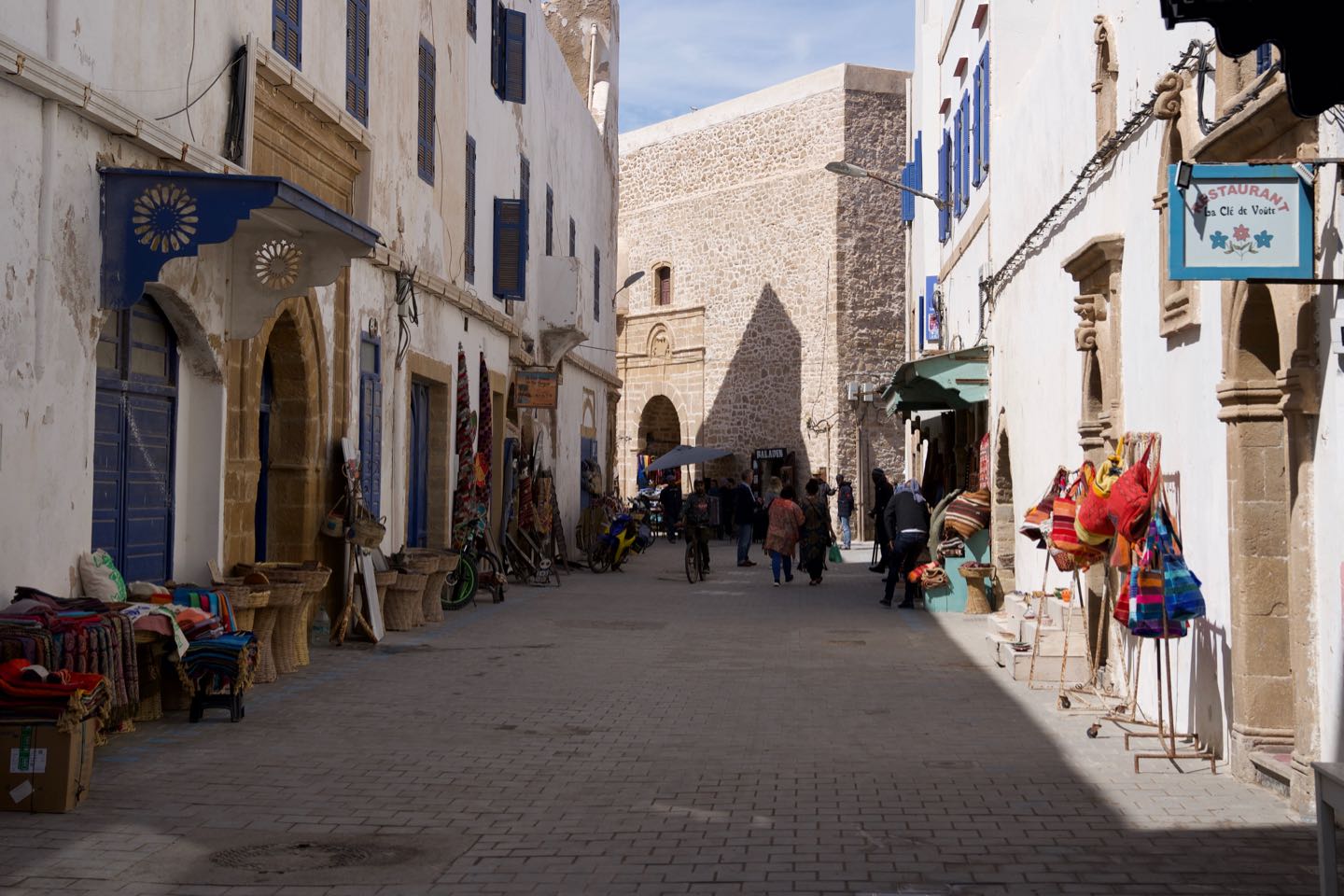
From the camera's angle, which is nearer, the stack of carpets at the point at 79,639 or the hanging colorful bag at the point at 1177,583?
the stack of carpets at the point at 79,639

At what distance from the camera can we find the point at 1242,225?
5.58 m

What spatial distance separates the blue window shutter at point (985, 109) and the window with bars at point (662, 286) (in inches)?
978

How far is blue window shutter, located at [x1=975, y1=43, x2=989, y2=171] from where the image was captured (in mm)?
15742

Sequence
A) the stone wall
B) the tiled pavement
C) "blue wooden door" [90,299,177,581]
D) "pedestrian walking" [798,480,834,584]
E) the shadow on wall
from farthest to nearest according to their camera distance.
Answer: the shadow on wall < the stone wall < "pedestrian walking" [798,480,834,584] < "blue wooden door" [90,299,177,581] < the tiled pavement

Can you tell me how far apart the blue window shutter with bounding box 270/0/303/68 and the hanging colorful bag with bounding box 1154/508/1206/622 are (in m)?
7.54

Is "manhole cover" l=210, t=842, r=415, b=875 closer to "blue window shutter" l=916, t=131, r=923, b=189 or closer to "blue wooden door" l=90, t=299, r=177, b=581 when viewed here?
"blue wooden door" l=90, t=299, r=177, b=581

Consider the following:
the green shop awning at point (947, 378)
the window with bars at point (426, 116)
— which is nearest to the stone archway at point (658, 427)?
the green shop awning at point (947, 378)

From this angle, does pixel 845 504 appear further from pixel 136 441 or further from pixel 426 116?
pixel 136 441

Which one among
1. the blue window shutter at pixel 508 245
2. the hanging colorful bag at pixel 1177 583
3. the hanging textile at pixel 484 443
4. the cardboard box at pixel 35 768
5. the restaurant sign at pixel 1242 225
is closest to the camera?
the restaurant sign at pixel 1242 225

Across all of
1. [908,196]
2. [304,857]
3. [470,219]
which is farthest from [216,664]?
[908,196]

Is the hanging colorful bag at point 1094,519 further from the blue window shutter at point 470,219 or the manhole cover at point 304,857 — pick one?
the blue window shutter at point 470,219

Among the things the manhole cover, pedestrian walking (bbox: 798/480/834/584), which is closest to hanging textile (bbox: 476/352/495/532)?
pedestrian walking (bbox: 798/480/834/584)

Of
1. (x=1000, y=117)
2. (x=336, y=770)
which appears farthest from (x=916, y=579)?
(x=336, y=770)

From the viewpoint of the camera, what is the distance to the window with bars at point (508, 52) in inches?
762
